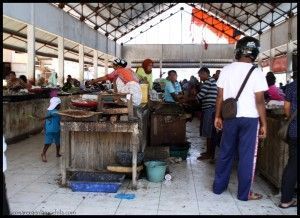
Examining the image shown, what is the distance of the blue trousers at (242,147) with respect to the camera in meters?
4.47

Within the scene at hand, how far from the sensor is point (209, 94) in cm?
657

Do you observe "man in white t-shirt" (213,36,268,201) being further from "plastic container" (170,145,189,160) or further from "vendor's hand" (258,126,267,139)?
"plastic container" (170,145,189,160)

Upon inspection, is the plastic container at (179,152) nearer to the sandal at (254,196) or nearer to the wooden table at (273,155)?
the wooden table at (273,155)

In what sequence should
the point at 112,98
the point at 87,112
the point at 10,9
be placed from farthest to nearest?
the point at 10,9 → the point at 112,98 → the point at 87,112

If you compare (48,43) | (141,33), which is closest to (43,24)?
(48,43)

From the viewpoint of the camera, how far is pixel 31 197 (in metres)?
4.57

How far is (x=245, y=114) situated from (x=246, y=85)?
339 mm

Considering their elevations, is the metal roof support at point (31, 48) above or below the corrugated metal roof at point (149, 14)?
below

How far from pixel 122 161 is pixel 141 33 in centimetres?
2306

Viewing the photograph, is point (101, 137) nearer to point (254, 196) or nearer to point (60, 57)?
point (254, 196)

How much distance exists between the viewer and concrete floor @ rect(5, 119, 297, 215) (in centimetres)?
418

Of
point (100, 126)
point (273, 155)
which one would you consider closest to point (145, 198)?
point (100, 126)

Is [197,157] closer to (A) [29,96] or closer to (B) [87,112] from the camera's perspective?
(B) [87,112]

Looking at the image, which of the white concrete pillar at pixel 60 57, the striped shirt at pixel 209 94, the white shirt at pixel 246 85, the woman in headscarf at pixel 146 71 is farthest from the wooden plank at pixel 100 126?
the white concrete pillar at pixel 60 57
